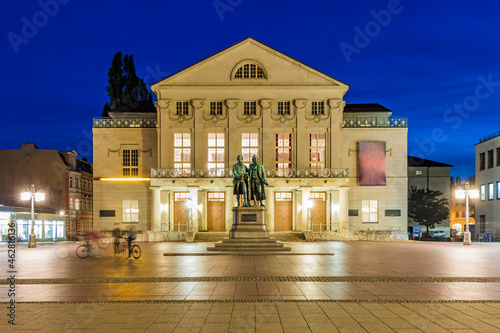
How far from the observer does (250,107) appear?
48719mm

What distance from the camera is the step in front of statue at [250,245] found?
26.0 m

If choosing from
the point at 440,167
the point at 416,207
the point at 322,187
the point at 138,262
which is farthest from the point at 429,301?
the point at 440,167

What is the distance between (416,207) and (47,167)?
167 ft

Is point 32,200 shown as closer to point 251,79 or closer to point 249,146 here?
point 249,146

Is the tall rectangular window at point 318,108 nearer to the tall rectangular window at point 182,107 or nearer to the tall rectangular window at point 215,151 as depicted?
the tall rectangular window at point 215,151

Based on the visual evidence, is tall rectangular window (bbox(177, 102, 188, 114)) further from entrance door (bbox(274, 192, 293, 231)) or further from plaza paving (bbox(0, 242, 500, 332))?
plaza paving (bbox(0, 242, 500, 332))

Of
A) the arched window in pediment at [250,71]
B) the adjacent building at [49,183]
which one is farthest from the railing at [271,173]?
the adjacent building at [49,183]

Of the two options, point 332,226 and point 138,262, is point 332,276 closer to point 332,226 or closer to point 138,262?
point 138,262

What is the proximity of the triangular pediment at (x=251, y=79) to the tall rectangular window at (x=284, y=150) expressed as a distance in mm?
5238

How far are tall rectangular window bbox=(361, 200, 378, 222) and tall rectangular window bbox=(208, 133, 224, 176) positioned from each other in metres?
15.3

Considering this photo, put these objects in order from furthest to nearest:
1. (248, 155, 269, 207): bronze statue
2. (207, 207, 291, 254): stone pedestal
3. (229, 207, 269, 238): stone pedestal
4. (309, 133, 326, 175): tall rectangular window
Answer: (309, 133, 326, 175): tall rectangular window
(248, 155, 269, 207): bronze statue
(229, 207, 269, 238): stone pedestal
(207, 207, 291, 254): stone pedestal

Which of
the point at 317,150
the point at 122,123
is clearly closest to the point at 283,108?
the point at 317,150

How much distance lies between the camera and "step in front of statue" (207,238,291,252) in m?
26.0

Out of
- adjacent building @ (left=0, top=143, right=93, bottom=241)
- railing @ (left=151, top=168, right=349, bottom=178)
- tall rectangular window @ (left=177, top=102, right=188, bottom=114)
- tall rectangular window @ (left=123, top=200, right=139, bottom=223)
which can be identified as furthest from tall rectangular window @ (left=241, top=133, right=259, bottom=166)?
adjacent building @ (left=0, top=143, right=93, bottom=241)
